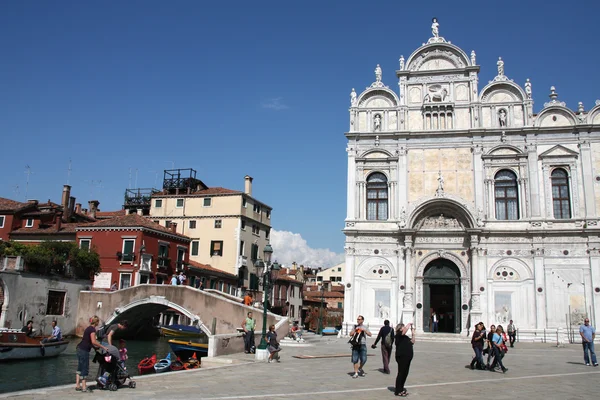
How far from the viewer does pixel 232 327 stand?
25844mm

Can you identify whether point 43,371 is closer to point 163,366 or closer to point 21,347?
point 21,347

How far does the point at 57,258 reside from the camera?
102 ft

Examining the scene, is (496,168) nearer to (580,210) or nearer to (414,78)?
(580,210)

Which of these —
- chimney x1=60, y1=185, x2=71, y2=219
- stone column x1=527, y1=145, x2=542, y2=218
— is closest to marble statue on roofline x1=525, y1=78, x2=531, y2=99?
stone column x1=527, y1=145, x2=542, y2=218

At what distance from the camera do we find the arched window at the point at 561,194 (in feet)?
92.8

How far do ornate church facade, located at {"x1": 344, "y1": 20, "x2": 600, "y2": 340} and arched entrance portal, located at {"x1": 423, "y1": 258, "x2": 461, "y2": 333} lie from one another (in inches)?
2.1

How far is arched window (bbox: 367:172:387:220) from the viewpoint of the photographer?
98.7 ft

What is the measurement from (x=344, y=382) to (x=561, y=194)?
69.9ft

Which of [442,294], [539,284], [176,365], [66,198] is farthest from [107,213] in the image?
[539,284]

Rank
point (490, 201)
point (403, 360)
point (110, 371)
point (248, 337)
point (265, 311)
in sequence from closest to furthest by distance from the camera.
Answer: point (403, 360) < point (110, 371) < point (265, 311) < point (248, 337) < point (490, 201)

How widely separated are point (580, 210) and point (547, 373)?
53.8ft

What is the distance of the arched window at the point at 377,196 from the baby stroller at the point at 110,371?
68.6 feet

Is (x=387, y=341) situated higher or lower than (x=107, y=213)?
lower

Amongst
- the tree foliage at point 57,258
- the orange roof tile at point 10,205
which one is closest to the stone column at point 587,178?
the tree foliage at point 57,258
